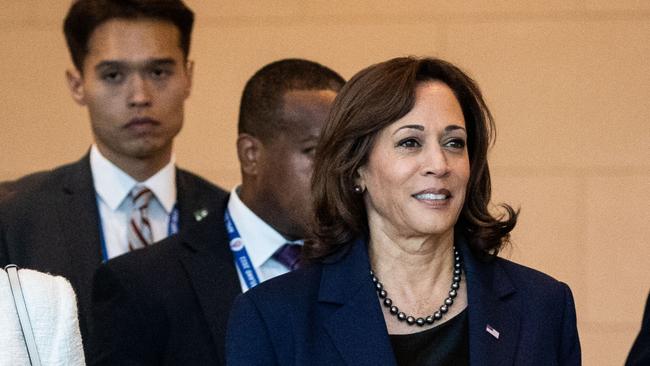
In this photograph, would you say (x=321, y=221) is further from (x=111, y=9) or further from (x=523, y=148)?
(x=523, y=148)

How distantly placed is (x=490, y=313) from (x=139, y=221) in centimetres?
152

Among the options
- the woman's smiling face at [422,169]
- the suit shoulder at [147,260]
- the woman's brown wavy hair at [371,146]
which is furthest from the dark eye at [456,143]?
the suit shoulder at [147,260]

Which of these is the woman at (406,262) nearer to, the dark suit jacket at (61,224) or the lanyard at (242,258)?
the lanyard at (242,258)

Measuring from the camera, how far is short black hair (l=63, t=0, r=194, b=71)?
5.55 metres

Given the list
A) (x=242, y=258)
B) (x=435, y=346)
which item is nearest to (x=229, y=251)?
(x=242, y=258)

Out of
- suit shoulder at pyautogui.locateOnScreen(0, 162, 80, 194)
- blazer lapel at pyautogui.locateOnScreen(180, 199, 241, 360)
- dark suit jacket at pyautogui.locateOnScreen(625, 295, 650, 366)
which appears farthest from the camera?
suit shoulder at pyautogui.locateOnScreen(0, 162, 80, 194)

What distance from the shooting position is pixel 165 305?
14.9ft

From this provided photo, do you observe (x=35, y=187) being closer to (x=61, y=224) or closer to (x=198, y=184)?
(x=61, y=224)

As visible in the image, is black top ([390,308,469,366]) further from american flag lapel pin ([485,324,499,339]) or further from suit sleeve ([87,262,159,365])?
suit sleeve ([87,262,159,365])

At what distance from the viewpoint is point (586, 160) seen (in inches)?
265

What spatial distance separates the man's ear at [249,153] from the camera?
16.5 ft

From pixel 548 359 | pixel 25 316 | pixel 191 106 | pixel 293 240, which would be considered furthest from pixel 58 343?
pixel 191 106

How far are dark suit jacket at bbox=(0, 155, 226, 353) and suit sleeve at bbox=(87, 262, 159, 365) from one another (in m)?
0.21

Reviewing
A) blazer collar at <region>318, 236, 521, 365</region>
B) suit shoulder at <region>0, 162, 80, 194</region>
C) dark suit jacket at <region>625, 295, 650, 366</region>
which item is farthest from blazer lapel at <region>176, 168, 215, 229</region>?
dark suit jacket at <region>625, 295, 650, 366</region>
